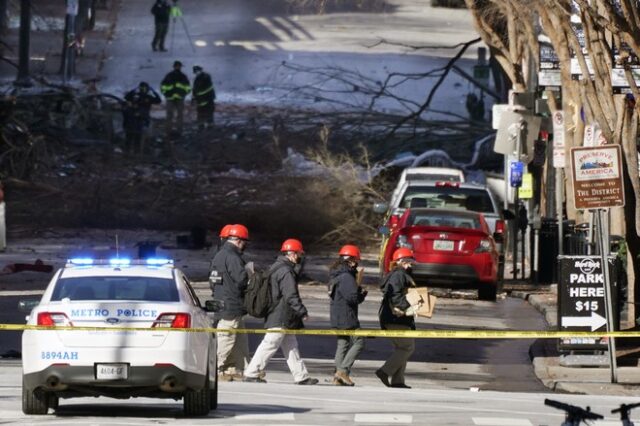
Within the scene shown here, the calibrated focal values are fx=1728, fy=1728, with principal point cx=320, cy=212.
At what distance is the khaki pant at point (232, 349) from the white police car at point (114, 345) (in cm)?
397

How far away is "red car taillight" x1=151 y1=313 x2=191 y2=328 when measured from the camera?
14.1 metres

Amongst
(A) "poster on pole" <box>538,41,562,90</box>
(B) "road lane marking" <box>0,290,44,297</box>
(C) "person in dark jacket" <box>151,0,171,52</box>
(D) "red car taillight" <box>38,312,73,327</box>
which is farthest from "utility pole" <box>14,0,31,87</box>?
(D) "red car taillight" <box>38,312,73,327</box>

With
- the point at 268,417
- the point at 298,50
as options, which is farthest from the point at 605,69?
the point at 298,50

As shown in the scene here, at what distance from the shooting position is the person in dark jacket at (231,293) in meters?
18.5

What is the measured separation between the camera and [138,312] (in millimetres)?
14102

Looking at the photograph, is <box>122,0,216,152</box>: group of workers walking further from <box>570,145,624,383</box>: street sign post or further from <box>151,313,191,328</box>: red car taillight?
<box>151,313,191,328</box>: red car taillight

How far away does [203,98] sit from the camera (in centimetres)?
5250

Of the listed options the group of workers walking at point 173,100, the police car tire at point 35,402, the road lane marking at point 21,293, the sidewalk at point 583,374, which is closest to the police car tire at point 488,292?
the sidewalk at point 583,374

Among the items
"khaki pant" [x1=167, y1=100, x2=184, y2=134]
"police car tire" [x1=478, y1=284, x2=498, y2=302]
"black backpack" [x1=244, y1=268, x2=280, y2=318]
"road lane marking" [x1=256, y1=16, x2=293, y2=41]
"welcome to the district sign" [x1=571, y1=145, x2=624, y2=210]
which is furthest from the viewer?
"road lane marking" [x1=256, y1=16, x2=293, y2=41]

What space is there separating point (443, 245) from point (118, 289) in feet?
43.7

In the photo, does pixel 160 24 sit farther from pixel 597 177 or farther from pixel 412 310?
pixel 412 310

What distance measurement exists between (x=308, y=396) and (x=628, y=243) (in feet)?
20.7

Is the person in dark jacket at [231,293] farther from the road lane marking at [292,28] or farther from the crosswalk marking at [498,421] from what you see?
the road lane marking at [292,28]

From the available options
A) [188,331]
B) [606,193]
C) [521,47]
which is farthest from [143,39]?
[188,331]
